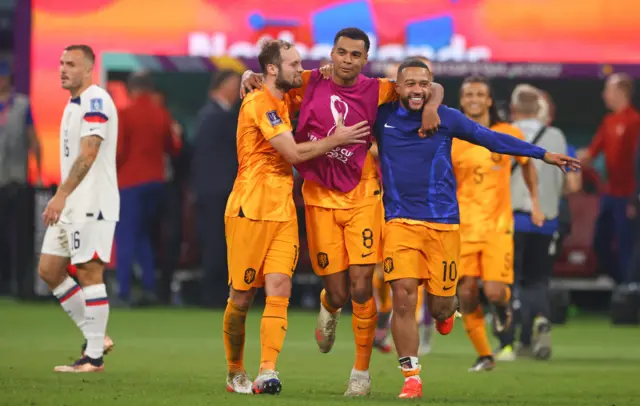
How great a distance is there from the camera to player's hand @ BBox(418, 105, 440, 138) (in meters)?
9.32

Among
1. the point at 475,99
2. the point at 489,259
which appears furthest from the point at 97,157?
the point at 489,259

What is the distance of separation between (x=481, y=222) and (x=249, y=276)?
2.91 meters

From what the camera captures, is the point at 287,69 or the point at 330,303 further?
the point at 330,303

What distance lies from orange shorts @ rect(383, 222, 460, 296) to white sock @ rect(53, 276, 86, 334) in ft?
9.02

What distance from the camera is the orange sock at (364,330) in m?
9.53

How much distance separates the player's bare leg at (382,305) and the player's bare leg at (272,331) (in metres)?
3.49

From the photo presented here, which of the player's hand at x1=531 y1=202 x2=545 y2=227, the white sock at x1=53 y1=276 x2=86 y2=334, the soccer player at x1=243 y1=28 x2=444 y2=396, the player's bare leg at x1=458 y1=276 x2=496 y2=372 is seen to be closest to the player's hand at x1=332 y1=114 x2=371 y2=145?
the soccer player at x1=243 y1=28 x2=444 y2=396

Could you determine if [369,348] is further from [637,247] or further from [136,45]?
[136,45]

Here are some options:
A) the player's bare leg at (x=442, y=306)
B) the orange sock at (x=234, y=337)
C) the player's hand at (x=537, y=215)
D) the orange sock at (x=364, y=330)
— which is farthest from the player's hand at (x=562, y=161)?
the player's hand at (x=537, y=215)

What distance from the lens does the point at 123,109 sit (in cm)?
1789

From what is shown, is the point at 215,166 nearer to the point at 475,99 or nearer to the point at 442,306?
the point at 475,99

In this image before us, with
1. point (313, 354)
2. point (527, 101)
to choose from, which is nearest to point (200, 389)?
point (313, 354)

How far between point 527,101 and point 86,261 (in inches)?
175

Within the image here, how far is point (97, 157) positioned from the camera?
35.3 feet
